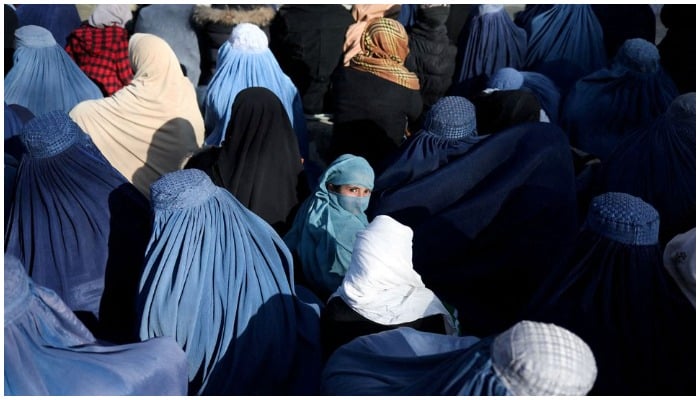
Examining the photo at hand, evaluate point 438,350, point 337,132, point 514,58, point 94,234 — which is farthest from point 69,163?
point 514,58

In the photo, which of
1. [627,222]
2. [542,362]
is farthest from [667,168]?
[542,362]

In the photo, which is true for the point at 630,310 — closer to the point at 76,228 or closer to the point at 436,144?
the point at 436,144

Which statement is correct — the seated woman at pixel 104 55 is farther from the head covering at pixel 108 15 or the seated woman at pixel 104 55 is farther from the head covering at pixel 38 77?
the head covering at pixel 38 77

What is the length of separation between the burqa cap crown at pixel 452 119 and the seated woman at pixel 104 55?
253cm

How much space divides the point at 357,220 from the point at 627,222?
1.14 meters

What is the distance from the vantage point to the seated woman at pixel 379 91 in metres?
3.97

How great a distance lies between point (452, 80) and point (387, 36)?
118 centimetres

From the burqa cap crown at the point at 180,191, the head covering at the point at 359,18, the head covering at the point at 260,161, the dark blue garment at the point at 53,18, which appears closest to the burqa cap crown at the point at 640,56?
the head covering at the point at 359,18

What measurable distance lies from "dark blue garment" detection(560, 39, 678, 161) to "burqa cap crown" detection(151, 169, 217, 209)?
2.52 m

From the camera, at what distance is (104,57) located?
4766 mm

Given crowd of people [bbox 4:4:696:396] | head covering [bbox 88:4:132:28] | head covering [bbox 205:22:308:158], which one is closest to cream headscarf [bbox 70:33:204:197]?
crowd of people [bbox 4:4:696:396]

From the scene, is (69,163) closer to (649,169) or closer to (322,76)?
(649,169)

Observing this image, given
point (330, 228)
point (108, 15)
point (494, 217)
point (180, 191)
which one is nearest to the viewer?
point (180, 191)

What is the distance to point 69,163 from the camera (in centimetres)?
255
